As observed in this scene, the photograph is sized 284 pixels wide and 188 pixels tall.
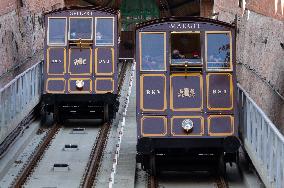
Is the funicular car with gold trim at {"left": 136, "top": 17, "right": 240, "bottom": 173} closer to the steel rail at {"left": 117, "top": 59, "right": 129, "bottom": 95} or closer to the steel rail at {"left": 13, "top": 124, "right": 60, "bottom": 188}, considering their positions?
the steel rail at {"left": 13, "top": 124, "right": 60, "bottom": 188}

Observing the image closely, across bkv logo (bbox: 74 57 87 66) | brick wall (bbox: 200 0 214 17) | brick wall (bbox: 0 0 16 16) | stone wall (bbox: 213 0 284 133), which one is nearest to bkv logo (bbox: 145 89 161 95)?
stone wall (bbox: 213 0 284 133)

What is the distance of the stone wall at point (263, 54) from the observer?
14977 millimetres

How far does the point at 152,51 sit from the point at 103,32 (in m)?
5.66

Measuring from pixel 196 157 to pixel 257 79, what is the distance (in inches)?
177

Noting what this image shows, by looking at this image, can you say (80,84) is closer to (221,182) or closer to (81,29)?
(81,29)

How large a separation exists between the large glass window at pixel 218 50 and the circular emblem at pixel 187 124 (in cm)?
113

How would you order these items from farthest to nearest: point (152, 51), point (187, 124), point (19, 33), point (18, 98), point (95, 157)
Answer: point (19, 33)
point (18, 98)
point (95, 157)
point (152, 51)
point (187, 124)

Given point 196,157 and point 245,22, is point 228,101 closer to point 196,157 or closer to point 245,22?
point 196,157

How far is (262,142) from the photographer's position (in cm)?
1218

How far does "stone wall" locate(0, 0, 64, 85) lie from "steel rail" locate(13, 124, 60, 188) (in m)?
1.93

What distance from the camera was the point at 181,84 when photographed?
13.9 meters

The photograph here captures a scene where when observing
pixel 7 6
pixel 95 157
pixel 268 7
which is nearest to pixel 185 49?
pixel 95 157

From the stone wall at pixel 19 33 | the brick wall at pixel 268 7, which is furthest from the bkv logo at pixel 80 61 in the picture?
the brick wall at pixel 268 7

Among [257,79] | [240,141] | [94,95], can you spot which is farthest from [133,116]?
[240,141]
